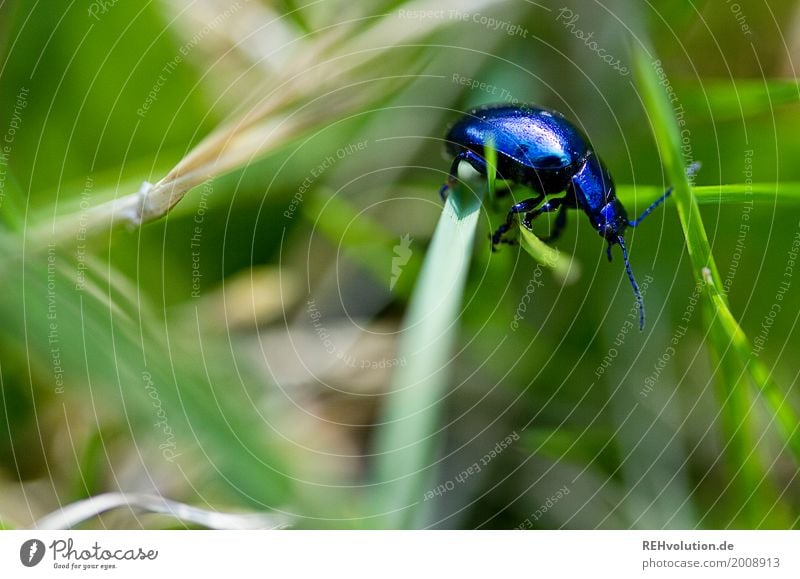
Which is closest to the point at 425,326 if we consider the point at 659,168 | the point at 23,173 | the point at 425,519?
the point at 425,519

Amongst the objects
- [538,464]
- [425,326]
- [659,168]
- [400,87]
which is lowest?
[538,464]

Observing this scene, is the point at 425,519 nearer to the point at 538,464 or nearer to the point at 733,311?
the point at 538,464

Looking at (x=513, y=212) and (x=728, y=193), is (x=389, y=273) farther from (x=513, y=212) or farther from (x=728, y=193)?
(x=728, y=193)
